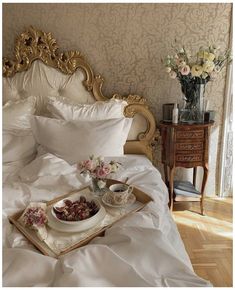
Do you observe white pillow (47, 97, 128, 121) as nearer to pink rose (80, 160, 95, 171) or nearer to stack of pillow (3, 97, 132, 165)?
stack of pillow (3, 97, 132, 165)

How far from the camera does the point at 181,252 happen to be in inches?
Answer: 49.1

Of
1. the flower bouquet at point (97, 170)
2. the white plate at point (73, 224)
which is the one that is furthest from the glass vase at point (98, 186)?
the white plate at point (73, 224)

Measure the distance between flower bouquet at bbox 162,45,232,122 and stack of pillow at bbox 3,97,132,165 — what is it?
20.4 inches

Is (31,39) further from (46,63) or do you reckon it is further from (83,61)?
(83,61)

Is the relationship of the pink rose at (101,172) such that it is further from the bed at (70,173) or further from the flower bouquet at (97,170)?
the bed at (70,173)

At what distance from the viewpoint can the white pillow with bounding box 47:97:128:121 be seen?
2.20m

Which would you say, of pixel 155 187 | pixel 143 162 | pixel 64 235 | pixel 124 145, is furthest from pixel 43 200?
pixel 124 145

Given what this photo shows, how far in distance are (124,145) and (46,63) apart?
3.20 ft

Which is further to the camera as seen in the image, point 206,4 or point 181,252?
point 206,4

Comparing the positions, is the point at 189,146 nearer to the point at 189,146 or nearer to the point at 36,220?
the point at 189,146

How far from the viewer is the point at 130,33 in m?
2.41

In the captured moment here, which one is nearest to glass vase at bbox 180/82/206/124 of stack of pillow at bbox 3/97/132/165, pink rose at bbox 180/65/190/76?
pink rose at bbox 180/65/190/76

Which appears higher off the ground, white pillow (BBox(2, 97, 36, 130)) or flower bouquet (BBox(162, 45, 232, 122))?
flower bouquet (BBox(162, 45, 232, 122))

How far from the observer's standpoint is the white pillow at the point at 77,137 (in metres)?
1.96
